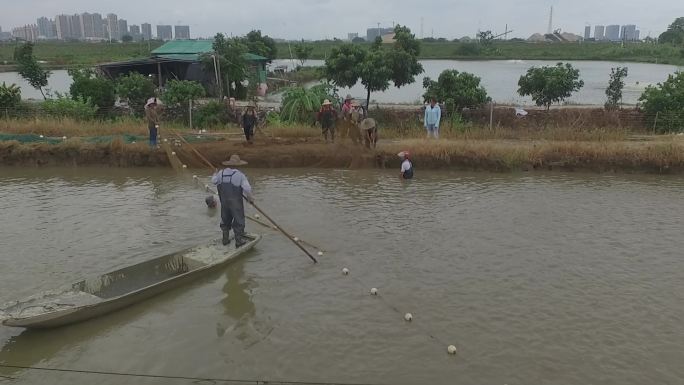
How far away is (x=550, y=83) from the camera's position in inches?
779

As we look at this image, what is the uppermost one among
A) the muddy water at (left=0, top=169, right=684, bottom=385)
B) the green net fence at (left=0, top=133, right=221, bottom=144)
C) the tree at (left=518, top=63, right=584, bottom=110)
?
the tree at (left=518, top=63, right=584, bottom=110)

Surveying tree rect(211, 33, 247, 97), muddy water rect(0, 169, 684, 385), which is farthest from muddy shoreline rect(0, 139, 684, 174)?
tree rect(211, 33, 247, 97)

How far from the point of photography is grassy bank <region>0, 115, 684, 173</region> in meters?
14.8

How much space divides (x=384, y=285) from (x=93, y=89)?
16069 millimetres

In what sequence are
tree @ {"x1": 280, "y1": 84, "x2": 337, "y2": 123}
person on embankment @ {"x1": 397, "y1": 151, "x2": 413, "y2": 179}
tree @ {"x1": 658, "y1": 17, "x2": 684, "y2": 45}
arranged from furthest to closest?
tree @ {"x1": 658, "y1": 17, "x2": 684, "y2": 45}
tree @ {"x1": 280, "y1": 84, "x2": 337, "y2": 123}
person on embankment @ {"x1": 397, "y1": 151, "x2": 413, "y2": 179}

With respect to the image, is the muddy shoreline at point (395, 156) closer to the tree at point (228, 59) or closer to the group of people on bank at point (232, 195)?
the group of people on bank at point (232, 195)

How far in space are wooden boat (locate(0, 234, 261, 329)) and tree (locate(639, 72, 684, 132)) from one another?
47.6 feet

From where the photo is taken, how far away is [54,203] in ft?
39.4

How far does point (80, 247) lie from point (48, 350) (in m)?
3.27

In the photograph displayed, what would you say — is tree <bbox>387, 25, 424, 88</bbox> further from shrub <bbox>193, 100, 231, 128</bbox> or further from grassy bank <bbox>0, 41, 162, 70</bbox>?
grassy bank <bbox>0, 41, 162, 70</bbox>

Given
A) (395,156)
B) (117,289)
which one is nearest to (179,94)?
(395,156)

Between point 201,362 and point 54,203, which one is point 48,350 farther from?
point 54,203

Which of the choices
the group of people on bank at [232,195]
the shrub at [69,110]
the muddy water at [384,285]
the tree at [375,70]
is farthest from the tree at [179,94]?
the group of people on bank at [232,195]

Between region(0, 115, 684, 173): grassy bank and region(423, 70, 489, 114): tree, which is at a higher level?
region(423, 70, 489, 114): tree
